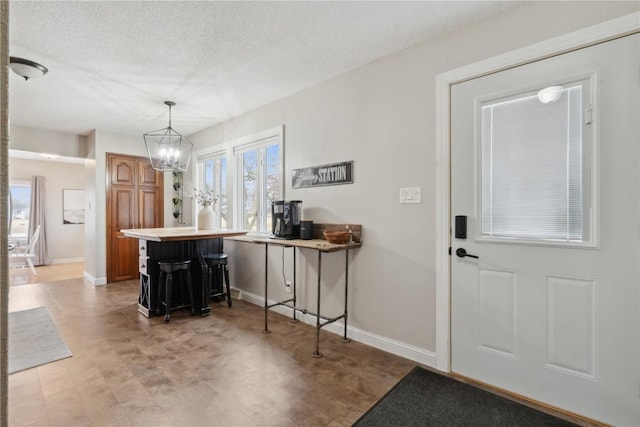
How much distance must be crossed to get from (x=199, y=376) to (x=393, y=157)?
2.32 m

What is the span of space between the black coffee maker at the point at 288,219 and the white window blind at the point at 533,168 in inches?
70.2

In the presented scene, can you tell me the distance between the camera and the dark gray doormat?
1.79 metres

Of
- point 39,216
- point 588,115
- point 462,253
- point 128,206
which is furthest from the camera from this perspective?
point 39,216

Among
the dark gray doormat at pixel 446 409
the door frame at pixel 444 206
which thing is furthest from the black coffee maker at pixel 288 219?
the dark gray doormat at pixel 446 409

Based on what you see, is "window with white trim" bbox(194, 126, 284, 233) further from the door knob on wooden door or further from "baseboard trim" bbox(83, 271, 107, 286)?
"baseboard trim" bbox(83, 271, 107, 286)

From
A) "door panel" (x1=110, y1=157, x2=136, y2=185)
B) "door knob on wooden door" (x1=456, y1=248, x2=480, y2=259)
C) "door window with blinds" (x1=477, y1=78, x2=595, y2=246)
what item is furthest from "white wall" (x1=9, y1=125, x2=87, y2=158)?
"door window with blinds" (x1=477, y1=78, x2=595, y2=246)

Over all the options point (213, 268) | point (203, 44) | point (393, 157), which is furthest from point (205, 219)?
point (393, 157)

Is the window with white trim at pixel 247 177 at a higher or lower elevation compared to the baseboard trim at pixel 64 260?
higher

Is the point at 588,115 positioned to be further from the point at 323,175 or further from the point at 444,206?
the point at 323,175

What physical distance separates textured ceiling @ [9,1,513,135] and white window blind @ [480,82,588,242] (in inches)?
29.8

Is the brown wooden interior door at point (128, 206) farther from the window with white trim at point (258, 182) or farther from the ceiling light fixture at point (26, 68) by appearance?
the ceiling light fixture at point (26, 68)

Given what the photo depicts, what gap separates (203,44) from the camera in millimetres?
2510

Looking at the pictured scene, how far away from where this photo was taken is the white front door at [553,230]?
67.4 inches

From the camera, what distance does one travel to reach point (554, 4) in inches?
75.0
